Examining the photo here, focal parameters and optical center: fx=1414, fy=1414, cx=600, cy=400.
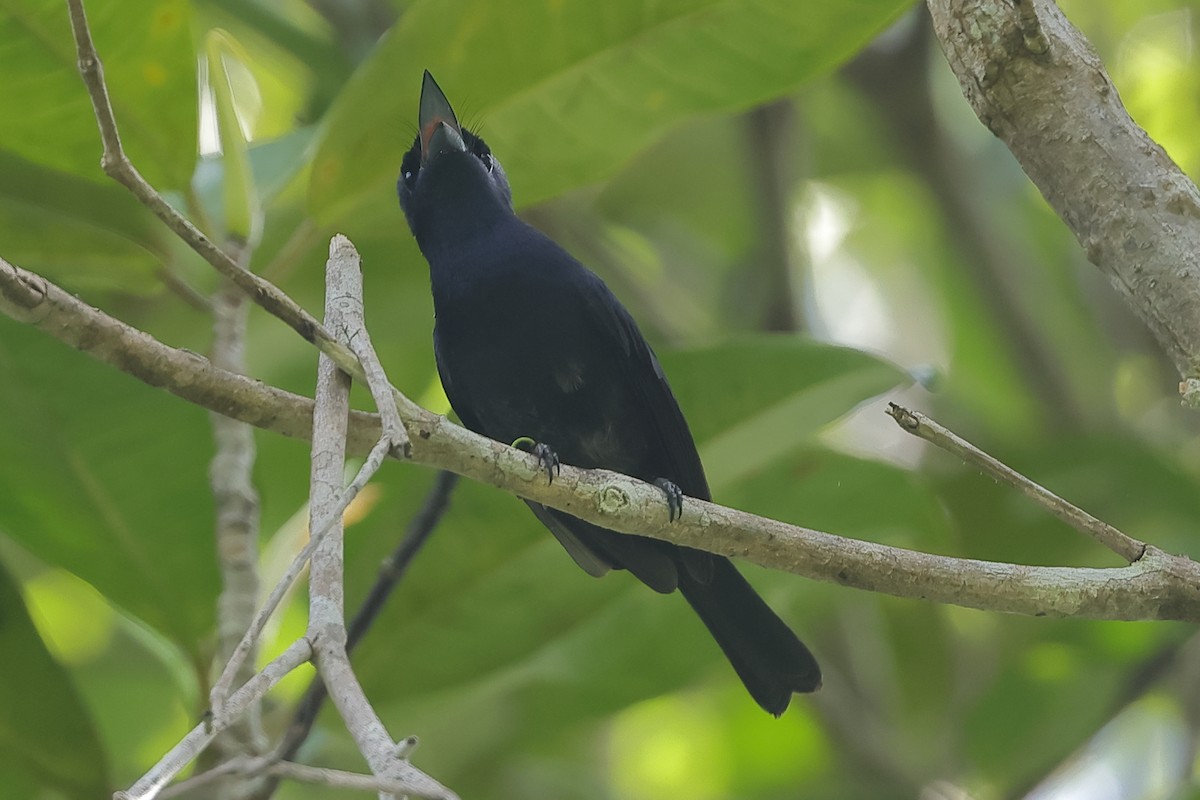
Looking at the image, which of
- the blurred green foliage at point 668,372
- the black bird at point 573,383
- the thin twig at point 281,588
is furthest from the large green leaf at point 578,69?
the thin twig at point 281,588

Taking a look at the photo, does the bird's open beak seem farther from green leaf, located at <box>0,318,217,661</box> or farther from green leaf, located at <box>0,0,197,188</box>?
green leaf, located at <box>0,318,217,661</box>

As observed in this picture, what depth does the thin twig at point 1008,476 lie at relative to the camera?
1.72 metres

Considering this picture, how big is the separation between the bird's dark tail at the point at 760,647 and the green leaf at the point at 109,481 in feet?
3.56

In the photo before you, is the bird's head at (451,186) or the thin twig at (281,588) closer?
the thin twig at (281,588)

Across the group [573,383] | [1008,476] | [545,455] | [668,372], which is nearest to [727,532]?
[1008,476]

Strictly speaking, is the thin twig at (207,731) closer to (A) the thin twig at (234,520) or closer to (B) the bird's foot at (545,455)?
(B) the bird's foot at (545,455)

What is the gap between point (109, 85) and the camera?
2.66 metres


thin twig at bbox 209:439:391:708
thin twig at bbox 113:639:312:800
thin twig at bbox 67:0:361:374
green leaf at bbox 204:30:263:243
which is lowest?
thin twig at bbox 113:639:312:800

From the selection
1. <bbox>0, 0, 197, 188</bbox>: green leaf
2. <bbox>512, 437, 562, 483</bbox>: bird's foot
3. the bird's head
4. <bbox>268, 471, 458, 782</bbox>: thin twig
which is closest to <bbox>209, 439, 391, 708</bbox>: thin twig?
<bbox>512, 437, 562, 483</bbox>: bird's foot

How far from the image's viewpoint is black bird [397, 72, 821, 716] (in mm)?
3008

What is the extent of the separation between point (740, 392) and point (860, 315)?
2.68 m

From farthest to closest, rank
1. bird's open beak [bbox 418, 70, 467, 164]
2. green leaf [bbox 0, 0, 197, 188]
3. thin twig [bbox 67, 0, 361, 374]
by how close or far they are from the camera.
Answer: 1. bird's open beak [bbox 418, 70, 467, 164]
2. green leaf [bbox 0, 0, 197, 188]
3. thin twig [bbox 67, 0, 361, 374]

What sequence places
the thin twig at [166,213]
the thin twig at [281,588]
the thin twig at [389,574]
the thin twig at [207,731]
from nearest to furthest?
1. the thin twig at [207,731]
2. the thin twig at [281,588]
3. the thin twig at [166,213]
4. the thin twig at [389,574]

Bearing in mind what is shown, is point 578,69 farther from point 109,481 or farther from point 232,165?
point 109,481
